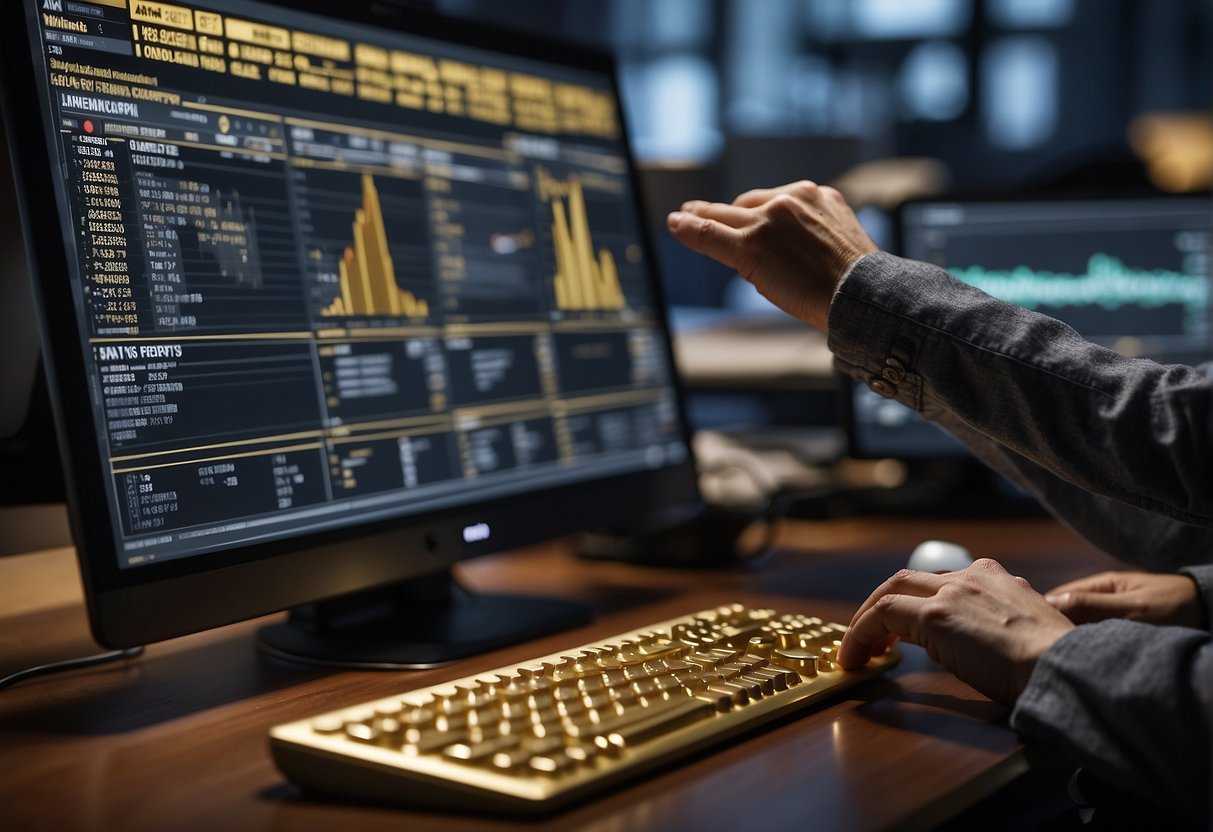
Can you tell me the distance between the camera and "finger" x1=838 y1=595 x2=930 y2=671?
0.74 metres

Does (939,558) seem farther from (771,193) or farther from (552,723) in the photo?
(552,723)

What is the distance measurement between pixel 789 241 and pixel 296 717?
47 cm

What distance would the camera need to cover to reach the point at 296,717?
2.38 feet

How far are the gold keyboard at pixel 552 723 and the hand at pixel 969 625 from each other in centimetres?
4

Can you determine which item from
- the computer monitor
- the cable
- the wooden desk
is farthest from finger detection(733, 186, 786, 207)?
the cable

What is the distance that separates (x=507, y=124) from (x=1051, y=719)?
0.68 meters

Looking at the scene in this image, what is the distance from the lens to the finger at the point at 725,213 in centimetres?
88

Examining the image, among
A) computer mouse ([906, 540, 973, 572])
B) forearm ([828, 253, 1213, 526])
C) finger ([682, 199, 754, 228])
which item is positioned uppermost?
finger ([682, 199, 754, 228])

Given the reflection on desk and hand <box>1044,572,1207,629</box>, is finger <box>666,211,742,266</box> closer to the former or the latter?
hand <box>1044,572,1207,629</box>

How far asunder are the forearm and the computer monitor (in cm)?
33

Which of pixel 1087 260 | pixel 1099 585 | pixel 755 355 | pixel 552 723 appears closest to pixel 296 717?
pixel 552 723

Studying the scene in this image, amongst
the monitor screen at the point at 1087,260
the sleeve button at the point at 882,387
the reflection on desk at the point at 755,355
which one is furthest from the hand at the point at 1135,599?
the reflection on desk at the point at 755,355

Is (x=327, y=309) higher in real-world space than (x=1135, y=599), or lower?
higher

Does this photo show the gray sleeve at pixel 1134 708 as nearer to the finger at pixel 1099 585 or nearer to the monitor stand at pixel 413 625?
the finger at pixel 1099 585
